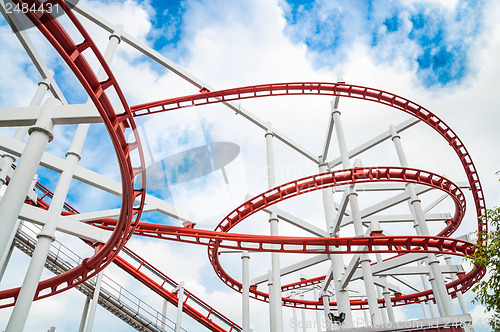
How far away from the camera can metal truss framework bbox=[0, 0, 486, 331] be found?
5078 mm

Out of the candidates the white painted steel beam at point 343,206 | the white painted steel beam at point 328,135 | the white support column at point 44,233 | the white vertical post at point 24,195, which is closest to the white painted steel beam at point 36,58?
the white support column at point 44,233

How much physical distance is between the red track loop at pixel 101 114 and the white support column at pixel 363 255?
553 centimetres

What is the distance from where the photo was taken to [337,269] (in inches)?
456

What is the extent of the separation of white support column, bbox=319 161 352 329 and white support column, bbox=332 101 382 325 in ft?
3.15

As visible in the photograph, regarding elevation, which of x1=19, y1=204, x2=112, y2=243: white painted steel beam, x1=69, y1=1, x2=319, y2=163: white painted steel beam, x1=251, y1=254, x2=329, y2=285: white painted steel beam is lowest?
x1=19, y1=204, x2=112, y2=243: white painted steel beam

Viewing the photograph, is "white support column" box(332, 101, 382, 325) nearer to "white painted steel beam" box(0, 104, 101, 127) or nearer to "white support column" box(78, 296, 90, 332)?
"white painted steel beam" box(0, 104, 101, 127)

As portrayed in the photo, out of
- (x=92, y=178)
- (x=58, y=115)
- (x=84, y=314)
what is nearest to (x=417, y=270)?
(x=92, y=178)

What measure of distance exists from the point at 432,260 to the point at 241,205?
5.29 m

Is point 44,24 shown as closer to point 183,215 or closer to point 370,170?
point 183,215

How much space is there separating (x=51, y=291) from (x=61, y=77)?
502cm

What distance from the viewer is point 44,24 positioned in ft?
13.1

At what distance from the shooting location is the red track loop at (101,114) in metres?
4.02

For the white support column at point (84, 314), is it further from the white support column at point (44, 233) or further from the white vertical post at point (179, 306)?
the white support column at point (44, 233)

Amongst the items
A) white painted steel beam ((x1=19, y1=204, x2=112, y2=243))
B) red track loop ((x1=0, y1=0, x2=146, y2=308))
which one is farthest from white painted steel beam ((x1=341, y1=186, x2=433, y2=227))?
white painted steel beam ((x1=19, y1=204, x2=112, y2=243))
